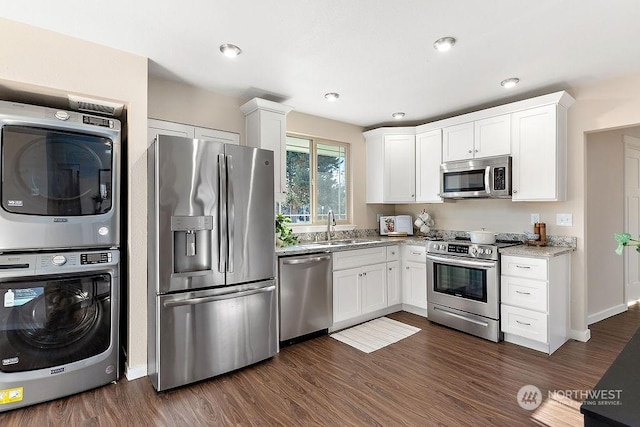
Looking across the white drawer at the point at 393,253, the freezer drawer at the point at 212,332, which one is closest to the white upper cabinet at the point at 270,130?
the freezer drawer at the point at 212,332

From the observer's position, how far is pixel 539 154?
329 cm

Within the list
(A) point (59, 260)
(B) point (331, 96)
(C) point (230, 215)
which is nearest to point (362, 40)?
(B) point (331, 96)

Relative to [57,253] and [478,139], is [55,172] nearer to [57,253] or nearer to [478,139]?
[57,253]

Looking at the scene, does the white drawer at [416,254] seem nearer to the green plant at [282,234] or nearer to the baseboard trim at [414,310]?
the baseboard trim at [414,310]

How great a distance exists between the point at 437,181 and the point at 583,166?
4.81 feet

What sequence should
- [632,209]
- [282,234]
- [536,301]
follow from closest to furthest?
[536,301]
[282,234]
[632,209]

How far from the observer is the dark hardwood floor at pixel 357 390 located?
6.79 ft

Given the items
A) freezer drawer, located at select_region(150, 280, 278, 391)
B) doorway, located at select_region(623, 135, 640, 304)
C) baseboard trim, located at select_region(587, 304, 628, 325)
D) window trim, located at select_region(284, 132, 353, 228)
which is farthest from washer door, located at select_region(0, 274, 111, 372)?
doorway, located at select_region(623, 135, 640, 304)

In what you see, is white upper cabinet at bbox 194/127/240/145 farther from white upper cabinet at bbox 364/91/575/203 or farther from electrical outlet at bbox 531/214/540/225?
electrical outlet at bbox 531/214/540/225

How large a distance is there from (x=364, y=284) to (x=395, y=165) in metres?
1.75

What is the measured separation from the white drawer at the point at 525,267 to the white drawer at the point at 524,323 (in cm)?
33

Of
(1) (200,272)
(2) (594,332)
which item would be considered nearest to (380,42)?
(1) (200,272)

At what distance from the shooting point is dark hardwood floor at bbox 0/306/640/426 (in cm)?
207

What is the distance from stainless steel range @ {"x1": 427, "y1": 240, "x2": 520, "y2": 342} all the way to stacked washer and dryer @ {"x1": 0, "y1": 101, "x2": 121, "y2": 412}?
3.15m
